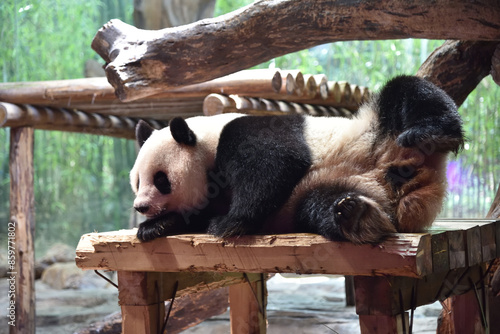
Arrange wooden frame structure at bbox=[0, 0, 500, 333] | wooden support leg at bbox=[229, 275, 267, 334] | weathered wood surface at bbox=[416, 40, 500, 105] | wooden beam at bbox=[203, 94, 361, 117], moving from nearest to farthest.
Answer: wooden frame structure at bbox=[0, 0, 500, 333]
wooden support leg at bbox=[229, 275, 267, 334]
weathered wood surface at bbox=[416, 40, 500, 105]
wooden beam at bbox=[203, 94, 361, 117]

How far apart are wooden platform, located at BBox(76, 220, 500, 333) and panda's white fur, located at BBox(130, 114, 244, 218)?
17 centimetres

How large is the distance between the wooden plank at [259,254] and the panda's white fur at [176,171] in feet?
0.53

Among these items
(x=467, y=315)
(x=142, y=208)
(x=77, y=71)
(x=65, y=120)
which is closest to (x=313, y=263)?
(x=142, y=208)

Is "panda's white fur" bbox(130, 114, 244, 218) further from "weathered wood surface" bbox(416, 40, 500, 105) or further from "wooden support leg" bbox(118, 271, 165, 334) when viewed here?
"weathered wood surface" bbox(416, 40, 500, 105)

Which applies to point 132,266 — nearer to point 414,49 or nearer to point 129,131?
point 129,131

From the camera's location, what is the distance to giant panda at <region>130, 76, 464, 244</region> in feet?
6.05

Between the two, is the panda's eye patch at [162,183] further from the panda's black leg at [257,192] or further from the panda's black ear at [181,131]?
the panda's black leg at [257,192]

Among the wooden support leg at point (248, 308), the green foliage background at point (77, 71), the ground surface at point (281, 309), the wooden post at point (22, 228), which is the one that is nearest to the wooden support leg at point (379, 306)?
the wooden support leg at point (248, 308)

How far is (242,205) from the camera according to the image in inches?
77.3

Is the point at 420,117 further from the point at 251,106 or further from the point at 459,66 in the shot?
the point at 251,106

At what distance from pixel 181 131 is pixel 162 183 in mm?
226

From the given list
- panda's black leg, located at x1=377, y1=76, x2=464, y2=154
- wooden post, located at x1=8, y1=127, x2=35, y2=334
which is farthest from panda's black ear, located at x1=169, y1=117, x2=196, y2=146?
wooden post, located at x1=8, y1=127, x2=35, y2=334

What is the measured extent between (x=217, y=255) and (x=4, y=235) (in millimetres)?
9434

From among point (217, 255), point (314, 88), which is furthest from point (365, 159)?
point (314, 88)
